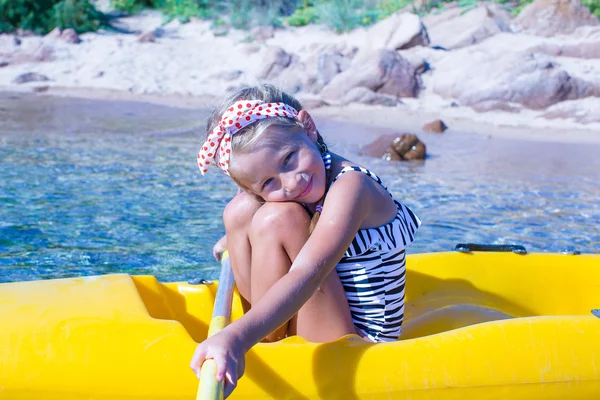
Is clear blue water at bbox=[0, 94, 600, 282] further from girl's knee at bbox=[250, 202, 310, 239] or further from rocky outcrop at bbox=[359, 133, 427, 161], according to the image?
girl's knee at bbox=[250, 202, 310, 239]

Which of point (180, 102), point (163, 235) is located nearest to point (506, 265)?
point (163, 235)

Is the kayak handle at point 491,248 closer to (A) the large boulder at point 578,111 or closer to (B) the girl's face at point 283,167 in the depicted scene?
(B) the girl's face at point 283,167

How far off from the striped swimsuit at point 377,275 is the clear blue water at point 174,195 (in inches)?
57.0

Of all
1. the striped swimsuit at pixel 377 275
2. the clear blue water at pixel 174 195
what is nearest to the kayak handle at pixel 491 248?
the striped swimsuit at pixel 377 275

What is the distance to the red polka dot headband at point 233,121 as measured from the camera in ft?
5.87

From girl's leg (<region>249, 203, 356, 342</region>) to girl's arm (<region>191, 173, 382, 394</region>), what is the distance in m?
0.10

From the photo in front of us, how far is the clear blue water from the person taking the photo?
3.57 m

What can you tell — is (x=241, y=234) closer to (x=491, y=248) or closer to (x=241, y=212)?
(x=241, y=212)

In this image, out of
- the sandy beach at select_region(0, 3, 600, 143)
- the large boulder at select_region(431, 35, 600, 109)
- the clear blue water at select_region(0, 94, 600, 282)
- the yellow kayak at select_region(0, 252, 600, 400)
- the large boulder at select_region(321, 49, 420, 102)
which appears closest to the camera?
the yellow kayak at select_region(0, 252, 600, 400)

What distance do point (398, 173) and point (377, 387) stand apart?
368cm

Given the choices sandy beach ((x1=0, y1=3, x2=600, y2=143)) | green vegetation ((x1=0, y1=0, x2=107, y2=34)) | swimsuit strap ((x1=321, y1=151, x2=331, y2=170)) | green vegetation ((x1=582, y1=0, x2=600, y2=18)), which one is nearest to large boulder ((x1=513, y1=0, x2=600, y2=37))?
sandy beach ((x1=0, y1=3, x2=600, y2=143))

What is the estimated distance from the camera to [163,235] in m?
3.82

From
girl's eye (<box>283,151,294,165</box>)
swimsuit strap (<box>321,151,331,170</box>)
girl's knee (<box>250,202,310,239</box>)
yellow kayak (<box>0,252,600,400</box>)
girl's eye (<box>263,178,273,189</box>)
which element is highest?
girl's eye (<box>283,151,294,165</box>)

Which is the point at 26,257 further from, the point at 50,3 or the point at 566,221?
the point at 50,3
